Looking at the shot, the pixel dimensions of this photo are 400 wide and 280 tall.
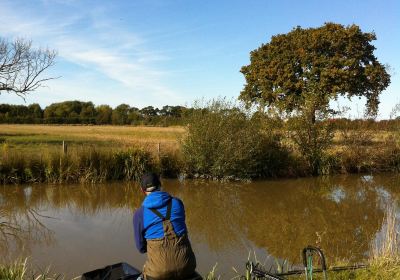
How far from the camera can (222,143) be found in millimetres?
17156

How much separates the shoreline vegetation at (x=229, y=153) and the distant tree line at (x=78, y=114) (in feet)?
157

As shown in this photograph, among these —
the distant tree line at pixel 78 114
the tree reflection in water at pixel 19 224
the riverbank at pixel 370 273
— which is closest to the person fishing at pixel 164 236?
the riverbank at pixel 370 273

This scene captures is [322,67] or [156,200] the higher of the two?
[322,67]

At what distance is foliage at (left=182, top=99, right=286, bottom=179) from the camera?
56.4 ft

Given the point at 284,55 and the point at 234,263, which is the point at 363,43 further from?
the point at 234,263

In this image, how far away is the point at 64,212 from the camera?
1123cm

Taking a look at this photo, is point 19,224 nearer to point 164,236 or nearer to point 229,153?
point 164,236

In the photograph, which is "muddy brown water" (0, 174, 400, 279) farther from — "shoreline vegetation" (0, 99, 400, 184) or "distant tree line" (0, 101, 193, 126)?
"distant tree line" (0, 101, 193, 126)

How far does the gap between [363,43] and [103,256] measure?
1061 inches

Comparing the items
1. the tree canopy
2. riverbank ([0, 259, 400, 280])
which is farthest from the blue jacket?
the tree canopy

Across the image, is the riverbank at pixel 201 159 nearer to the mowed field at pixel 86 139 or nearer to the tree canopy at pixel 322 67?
the mowed field at pixel 86 139

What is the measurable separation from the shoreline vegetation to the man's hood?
12.0m

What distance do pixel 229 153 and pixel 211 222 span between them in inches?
268

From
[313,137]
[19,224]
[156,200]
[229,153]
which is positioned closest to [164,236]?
[156,200]
